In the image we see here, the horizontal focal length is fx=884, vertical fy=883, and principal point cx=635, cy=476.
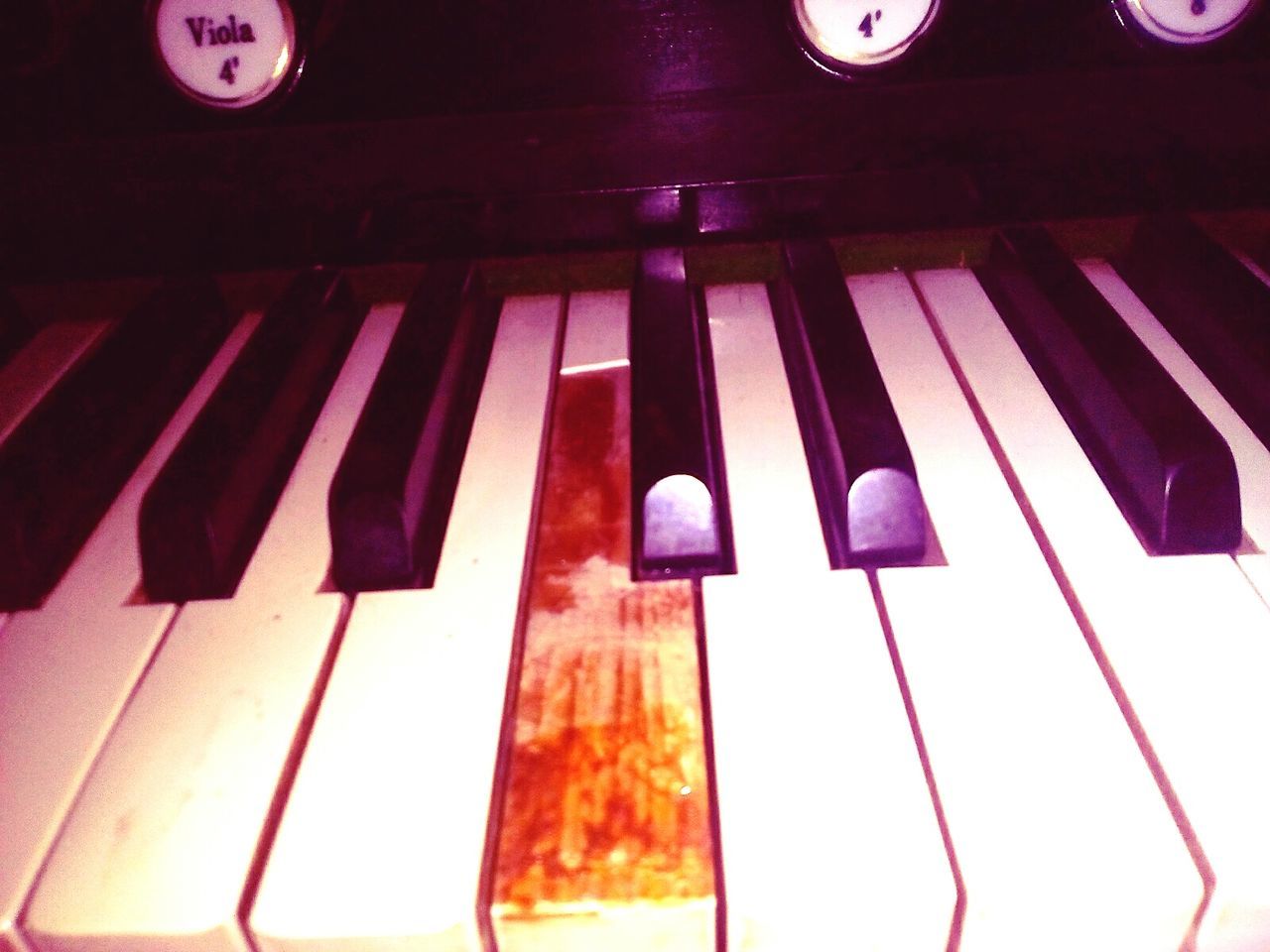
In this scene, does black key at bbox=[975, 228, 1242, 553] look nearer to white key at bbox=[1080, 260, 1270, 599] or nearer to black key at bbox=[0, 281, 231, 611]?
white key at bbox=[1080, 260, 1270, 599]

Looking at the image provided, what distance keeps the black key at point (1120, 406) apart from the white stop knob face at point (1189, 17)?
17cm

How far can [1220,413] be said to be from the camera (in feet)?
2.00

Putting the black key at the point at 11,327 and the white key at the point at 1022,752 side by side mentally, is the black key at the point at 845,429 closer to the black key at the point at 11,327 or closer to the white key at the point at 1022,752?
the white key at the point at 1022,752

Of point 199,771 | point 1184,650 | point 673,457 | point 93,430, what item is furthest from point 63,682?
point 1184,650

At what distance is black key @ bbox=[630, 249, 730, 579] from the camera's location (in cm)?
51

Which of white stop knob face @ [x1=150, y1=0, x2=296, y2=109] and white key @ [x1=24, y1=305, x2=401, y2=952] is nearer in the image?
white key @ [x1=24, y1=305, x2=401, y2=952]

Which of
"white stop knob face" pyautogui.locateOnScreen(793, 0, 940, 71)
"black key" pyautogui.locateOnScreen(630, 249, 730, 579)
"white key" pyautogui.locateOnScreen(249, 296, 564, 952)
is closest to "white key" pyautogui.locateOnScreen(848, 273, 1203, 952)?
"black key" pyautogui.locateOnScreen(630, 249, 730, 579)

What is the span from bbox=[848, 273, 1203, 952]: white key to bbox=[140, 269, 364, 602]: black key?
0.39m

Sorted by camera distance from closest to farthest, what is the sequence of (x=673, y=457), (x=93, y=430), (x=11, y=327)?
(x=673, y=457), (x=93, y=430), (x=11, y=327)

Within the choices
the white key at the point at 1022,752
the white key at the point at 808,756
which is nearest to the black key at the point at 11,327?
the white key at the point at 808,756

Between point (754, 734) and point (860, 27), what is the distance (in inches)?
20.1

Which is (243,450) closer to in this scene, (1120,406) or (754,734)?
(754,734)

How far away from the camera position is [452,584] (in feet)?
1.69

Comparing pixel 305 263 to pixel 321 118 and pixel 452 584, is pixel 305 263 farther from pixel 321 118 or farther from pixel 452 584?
pixel 452 584
